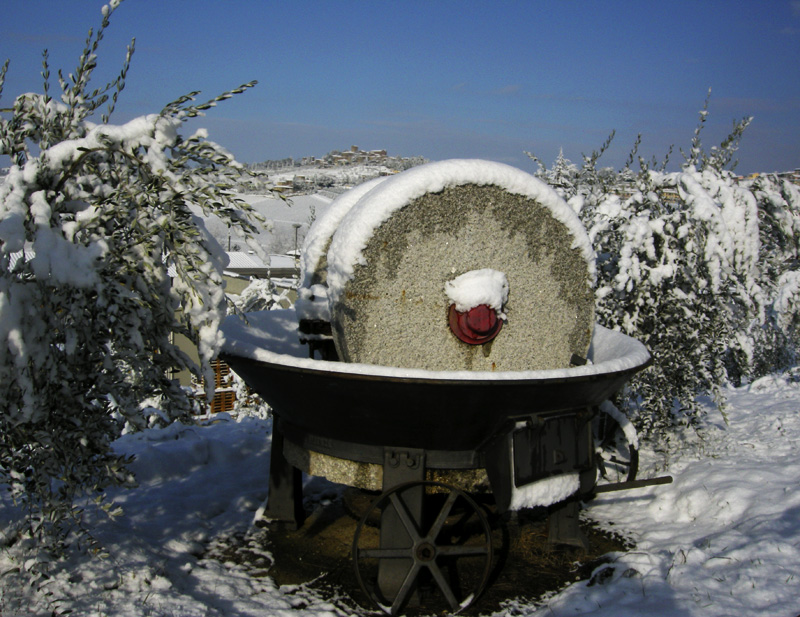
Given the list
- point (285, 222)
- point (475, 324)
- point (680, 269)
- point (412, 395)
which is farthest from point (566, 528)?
point (285, 222)

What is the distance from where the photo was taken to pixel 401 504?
3.35 metres

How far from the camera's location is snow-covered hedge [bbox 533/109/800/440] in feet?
16.5

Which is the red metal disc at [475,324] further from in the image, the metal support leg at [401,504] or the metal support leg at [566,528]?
the metal support leg at [566,528]

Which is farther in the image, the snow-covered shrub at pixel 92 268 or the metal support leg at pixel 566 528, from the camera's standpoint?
the metal support leg at pixel 566 528

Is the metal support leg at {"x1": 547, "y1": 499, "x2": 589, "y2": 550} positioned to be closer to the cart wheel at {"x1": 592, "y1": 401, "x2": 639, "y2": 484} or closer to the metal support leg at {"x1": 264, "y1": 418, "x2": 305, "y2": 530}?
the cart wheel at {"x1": 592, "y1": 401, "x2": 639, "y2": 484}

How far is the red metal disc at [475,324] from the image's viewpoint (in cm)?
353

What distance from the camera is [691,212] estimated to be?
5.02 m

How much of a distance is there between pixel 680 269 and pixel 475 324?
2.57 meters

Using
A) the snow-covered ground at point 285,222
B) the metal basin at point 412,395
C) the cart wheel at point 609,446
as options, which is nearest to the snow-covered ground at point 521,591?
the cart wheel at point 609,446

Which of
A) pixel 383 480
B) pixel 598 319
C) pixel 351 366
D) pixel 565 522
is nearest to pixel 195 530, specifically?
pixel 383 480

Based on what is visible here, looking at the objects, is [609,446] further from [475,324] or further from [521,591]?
[475,324]

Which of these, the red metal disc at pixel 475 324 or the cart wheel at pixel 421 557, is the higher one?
the red metal disc at pixel 475 324

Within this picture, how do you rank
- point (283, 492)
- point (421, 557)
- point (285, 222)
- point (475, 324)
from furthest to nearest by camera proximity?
point (285, 222) → point (283, 492) → point (475, 324) → point (421, 557)

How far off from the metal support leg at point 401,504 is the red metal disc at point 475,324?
717 millimetres
